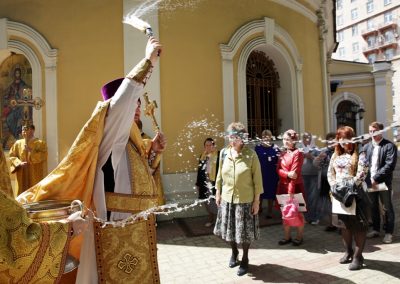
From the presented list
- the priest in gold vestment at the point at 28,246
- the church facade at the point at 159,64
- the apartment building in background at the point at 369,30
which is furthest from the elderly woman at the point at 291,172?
the apartment building in background at the point at 369,30

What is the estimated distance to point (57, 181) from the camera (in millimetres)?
2127

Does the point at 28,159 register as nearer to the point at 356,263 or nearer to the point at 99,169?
the point at 99,169

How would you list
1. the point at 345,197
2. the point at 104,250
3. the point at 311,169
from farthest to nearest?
1. the point at 311,169
2. the point at 345,197
3. the point at 104,250

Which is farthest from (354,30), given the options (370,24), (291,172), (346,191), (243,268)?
(243,268)

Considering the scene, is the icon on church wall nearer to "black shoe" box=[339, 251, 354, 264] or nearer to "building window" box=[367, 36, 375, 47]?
"black shoe" box=[339, 251, 354, 264]

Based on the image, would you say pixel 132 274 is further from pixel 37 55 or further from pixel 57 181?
pixel 37 55

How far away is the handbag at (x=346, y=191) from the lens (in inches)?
156

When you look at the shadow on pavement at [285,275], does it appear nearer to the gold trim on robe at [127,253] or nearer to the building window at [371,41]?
the gold trim on robe at [127,253]

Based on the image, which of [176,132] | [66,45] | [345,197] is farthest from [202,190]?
[66,45]

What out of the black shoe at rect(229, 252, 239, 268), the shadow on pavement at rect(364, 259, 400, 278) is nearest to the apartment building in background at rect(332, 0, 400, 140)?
the shadow on pavement at rect(364, 259, 400, 278)

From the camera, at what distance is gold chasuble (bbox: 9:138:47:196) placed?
21.0 feet

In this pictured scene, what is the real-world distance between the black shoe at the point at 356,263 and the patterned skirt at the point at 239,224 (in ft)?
3.99

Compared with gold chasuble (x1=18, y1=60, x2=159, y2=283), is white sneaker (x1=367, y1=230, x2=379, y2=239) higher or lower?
lower

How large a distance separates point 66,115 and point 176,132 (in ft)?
7.68
